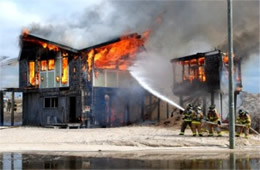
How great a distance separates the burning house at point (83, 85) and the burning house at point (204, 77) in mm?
2556

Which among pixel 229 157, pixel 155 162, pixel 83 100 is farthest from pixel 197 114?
pixel 83 100

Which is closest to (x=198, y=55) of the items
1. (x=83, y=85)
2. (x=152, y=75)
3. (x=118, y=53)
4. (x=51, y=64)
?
(x=152, y=75)

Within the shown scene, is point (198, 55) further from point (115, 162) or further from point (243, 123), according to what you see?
point (115, 162)

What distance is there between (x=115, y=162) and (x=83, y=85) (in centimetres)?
1532

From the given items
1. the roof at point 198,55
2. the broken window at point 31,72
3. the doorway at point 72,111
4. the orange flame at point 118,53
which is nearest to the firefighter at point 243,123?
the roof at point 198,55

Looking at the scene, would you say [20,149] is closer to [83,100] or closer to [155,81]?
[83,100]

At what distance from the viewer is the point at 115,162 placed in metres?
11.1

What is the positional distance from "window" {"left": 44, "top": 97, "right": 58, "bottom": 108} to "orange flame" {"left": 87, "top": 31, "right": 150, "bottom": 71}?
3.98 m

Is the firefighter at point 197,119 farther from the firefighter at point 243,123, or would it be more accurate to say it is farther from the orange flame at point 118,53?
the orange flame at point 118,53

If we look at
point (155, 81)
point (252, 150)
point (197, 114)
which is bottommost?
point (252, 150)

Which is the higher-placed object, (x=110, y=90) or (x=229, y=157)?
(x=110, y=90)

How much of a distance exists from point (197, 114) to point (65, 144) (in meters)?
6.24

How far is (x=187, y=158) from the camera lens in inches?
475

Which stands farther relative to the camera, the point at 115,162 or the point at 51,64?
the point at 51,64
